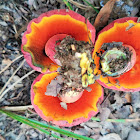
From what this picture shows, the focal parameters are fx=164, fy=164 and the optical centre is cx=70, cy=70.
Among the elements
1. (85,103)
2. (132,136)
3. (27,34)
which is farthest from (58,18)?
(132,136)

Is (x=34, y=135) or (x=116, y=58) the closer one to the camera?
(x=116, y=58)

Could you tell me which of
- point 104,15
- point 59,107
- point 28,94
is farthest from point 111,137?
point 104,15

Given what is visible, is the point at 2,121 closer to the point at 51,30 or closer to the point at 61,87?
the point at 61,87

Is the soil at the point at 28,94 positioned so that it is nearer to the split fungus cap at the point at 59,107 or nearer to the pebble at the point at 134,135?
the pebble at the point at 134,135

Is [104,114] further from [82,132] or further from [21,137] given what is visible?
[21,137]

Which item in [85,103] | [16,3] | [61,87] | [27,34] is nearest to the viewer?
[61,87]

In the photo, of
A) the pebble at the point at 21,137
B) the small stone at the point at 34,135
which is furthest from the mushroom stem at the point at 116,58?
the pebble at the point at 21,137

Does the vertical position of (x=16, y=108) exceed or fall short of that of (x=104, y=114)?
it exceeds it
